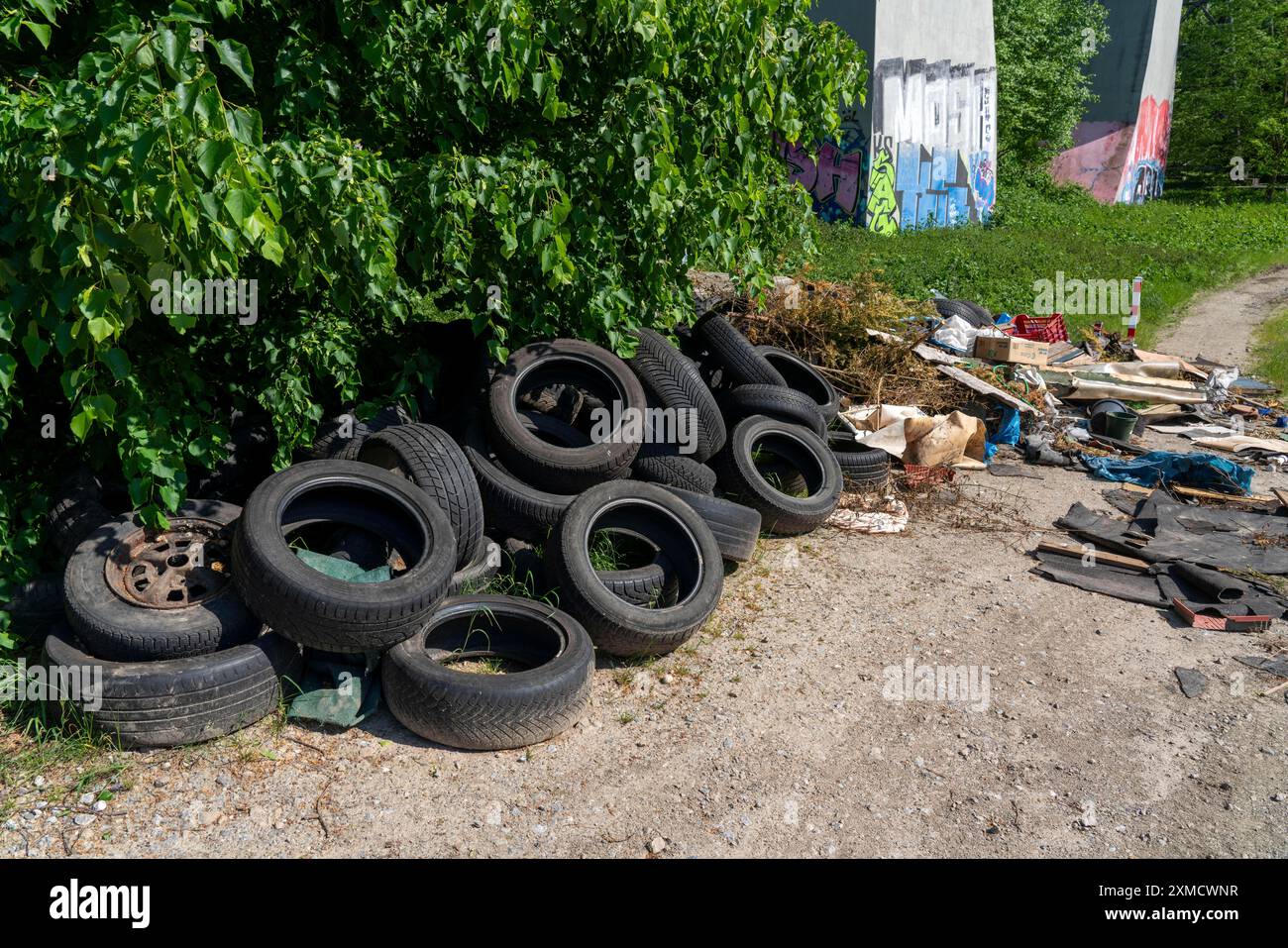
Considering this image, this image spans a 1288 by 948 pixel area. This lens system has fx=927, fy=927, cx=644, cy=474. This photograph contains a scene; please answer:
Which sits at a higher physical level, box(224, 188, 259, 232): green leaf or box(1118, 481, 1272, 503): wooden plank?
box(224, 188, 259, 232): green leaf

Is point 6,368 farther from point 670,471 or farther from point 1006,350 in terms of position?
point 1006,350

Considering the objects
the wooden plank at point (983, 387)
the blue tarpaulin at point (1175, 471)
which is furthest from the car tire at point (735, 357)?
the blue tarpaulin at point (1175, 471)

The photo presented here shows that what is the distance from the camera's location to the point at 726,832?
152 inches

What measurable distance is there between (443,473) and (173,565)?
1.41 meters

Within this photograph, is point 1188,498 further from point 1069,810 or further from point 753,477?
point 1069,810

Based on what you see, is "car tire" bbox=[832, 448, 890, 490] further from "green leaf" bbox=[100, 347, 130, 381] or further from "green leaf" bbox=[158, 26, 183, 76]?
"green leaf" bbox=[158, 26, 183, 76]

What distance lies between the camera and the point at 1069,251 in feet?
61.1

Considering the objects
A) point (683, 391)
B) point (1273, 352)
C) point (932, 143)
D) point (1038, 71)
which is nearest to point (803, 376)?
point (683, 391)

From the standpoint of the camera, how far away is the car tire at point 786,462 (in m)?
6.51

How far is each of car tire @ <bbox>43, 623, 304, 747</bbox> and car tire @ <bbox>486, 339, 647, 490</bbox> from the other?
6.37 ft

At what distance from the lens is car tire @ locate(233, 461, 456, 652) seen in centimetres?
417

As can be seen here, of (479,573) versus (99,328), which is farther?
(479,573)

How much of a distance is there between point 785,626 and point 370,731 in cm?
249

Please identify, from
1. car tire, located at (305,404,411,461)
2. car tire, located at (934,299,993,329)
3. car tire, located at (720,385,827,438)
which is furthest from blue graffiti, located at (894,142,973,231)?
car tire, located at (305,404,411,461)
